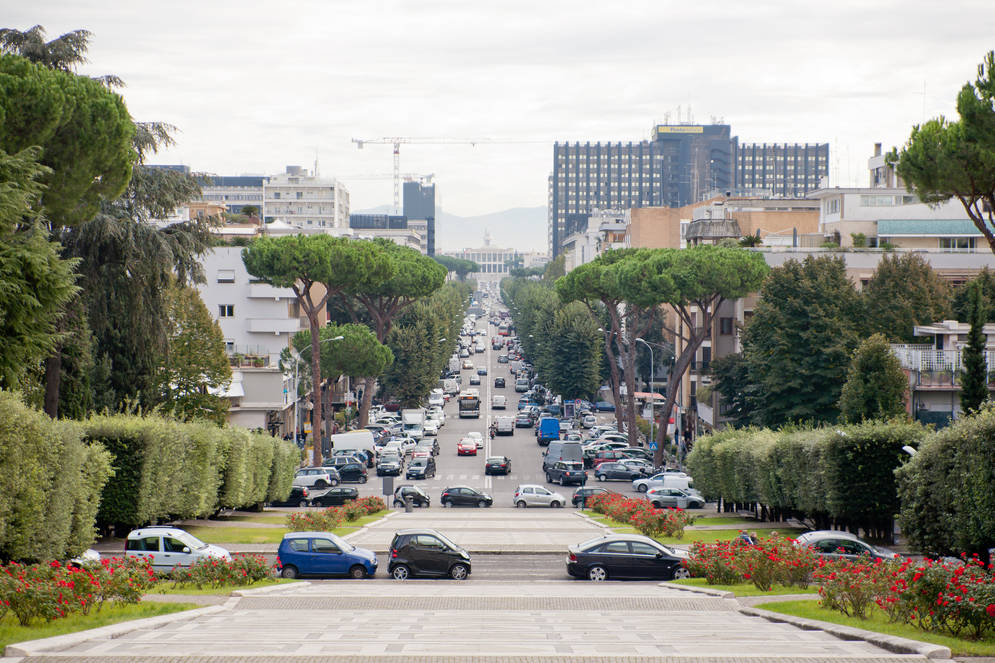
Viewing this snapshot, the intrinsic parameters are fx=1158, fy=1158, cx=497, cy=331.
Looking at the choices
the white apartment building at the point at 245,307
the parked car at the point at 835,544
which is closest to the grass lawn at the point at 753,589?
the parked car at the point at 835,544

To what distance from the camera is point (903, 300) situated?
57750 mm

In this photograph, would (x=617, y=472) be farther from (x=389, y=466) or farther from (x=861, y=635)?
(x=861, y=635)

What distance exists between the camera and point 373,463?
7369 centimetres

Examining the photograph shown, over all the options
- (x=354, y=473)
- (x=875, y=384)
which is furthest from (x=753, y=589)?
(x=354, y=473)

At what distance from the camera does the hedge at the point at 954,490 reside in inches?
905

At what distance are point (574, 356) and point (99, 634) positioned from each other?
8228 cm

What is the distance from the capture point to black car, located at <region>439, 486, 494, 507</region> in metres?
52.9

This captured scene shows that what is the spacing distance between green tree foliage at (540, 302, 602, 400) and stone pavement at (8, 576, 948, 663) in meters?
73.5

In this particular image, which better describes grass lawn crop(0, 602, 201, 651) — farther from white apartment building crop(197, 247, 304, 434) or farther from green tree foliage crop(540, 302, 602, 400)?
green tree foliage crop(540, 302, 602, 400)

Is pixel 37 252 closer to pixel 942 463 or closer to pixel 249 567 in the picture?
pixel 249 567

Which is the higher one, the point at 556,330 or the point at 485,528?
the point at 556,330

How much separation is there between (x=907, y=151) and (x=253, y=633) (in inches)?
926

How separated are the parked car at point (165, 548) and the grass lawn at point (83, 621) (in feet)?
25.8

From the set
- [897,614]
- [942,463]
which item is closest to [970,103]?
[942,463]
